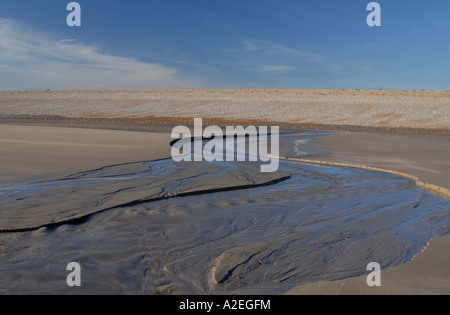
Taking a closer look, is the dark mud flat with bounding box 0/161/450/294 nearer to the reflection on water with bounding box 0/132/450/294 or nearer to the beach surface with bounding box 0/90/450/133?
the reflection on water with bounding box 0/132/450/294

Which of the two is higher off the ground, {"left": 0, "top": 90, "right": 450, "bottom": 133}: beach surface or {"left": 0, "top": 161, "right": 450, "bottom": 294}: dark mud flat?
{"left": 0, "top": 90, "right": 450, "bottom": 133}: beach surface

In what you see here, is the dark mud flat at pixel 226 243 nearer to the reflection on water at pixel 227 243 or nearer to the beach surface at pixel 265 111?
the reflection on water at pixel 227 243

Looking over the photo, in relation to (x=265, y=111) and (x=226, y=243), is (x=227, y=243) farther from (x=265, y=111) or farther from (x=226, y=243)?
(x=265, y=111)

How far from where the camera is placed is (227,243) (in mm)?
4836

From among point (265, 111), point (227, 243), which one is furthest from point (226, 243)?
point (265, 111)

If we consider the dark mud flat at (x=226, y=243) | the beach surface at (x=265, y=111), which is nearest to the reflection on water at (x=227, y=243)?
the dark mud flat at (x=226, y=243)

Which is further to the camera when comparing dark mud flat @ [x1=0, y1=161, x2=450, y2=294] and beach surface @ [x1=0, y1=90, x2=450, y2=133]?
beach surface @ [x1=0, y1=90, x2=450, y2=133]

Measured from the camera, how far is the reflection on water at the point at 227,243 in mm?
3834

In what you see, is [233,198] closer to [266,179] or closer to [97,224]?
[266,179]

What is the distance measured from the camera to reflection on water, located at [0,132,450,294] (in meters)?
3.83

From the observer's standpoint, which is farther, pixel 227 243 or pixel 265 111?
pixel 265 111

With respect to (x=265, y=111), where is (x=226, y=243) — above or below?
below

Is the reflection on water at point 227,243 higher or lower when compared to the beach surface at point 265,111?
lower

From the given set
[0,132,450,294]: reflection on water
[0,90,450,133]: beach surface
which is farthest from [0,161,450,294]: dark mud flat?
[0,90,450,133]: beach surface
